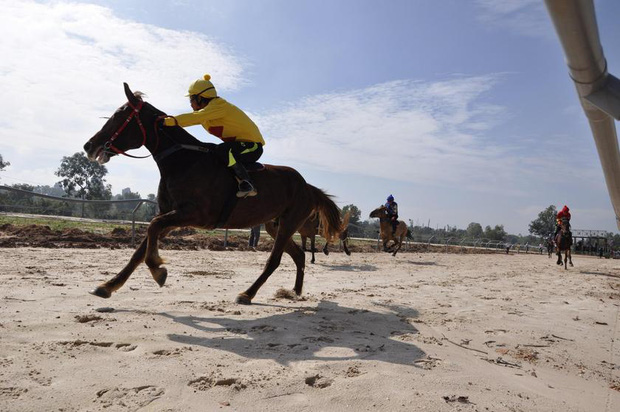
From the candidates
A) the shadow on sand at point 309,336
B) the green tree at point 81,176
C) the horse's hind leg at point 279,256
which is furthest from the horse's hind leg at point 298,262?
the green tree at point 81,176

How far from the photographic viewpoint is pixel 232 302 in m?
5.96

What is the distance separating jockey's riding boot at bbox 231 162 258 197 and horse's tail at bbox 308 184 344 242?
6.58 feet

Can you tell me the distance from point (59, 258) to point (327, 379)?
342 inches

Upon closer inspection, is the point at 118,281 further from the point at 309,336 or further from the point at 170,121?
the point at 309,336

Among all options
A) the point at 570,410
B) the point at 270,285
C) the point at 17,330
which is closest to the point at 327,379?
the point at 570,410

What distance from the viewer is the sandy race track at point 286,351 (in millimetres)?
2736

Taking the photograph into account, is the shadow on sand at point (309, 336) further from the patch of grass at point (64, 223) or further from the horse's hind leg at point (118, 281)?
the patch of grass at point (64, 223)

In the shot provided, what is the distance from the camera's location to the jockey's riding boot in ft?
18.7

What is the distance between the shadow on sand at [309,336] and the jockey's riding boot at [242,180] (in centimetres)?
168

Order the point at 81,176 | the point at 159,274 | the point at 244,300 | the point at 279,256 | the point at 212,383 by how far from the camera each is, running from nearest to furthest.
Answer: the point at 212,383, the point at 159,274, the point at 244,300, the point at 279,256, the point at 81,176

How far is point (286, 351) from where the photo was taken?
3744mm

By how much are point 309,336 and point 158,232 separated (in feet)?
7.47

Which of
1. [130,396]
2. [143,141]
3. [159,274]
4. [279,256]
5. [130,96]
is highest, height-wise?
[130,96]

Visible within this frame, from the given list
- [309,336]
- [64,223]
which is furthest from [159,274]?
[64,223]
